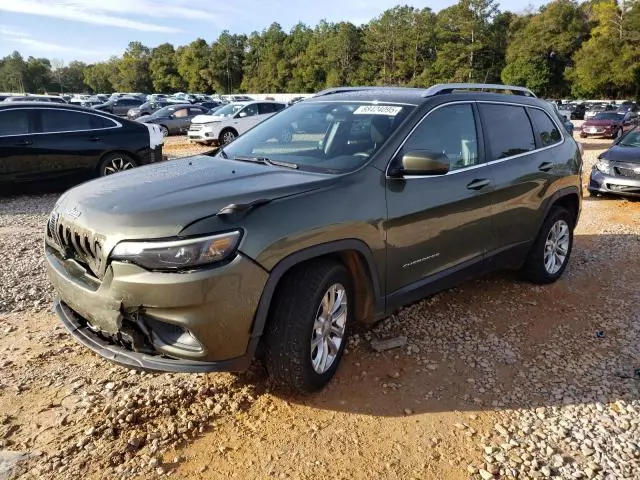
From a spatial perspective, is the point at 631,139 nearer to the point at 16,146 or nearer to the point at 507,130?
the point at 507,130

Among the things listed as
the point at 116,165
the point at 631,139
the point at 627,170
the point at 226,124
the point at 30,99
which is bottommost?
the point at 627,170

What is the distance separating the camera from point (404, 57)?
82875 millimetres

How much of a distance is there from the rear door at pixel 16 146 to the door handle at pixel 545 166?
776 centimetres

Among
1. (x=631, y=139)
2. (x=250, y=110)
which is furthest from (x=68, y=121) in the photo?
(x=250, y=110)

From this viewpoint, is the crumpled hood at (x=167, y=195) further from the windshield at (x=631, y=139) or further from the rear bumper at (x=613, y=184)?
the windshield at (x=631, y=139)

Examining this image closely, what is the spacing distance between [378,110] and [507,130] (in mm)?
1379

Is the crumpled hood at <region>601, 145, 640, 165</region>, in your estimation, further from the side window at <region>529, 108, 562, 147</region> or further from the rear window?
the rear window

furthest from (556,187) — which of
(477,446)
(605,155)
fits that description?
(605,155)

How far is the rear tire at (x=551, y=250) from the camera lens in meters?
4.91

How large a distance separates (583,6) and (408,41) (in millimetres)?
24328

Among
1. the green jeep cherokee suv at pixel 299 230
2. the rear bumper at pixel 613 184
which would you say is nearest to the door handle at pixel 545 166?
the green jeep cherokee suv at pixel 299 230

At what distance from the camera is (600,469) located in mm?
2670

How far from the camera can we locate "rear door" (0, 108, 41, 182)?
8.39m

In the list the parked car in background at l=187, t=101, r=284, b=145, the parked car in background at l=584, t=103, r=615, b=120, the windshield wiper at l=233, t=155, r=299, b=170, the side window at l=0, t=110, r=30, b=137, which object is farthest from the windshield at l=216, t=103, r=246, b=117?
the parked car in background at l=584, t=103, r=615, b=120
